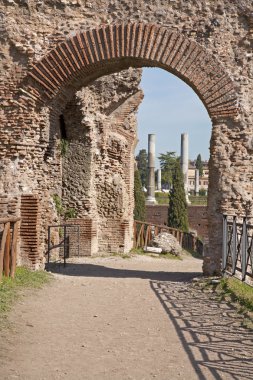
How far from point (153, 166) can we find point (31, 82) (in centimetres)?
3002

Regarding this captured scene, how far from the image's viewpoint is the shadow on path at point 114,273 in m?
11.0

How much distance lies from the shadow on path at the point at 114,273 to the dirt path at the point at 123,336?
142cm

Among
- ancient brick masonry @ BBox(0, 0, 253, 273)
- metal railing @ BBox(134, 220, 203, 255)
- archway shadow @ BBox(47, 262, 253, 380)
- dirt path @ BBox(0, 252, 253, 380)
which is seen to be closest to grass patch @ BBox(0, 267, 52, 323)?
dirt path @ BBox(0, 252, 253, 380)

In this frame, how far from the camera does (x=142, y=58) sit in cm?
1021

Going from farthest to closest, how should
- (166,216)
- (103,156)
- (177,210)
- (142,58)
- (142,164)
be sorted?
(142,164) < (166,216) < (177,210) < (103,156) < (142,58)

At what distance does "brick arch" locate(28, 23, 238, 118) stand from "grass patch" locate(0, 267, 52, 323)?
9.16 ft

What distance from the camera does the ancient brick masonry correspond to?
33.1 ft

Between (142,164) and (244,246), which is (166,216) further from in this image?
(142,164)

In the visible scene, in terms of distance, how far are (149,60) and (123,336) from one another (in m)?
5.53

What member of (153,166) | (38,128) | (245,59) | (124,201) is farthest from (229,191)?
(153,166)

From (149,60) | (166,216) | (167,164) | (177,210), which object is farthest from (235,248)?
(167,164)

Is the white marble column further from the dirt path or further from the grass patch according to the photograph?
the dirt path

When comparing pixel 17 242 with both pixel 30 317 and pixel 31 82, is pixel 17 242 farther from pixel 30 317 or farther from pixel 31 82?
pixel 30 317

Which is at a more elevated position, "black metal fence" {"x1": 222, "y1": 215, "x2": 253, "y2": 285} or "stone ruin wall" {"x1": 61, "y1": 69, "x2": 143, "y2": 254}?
"stone ruin wall" {"x1": 61, "y1": 69, "x2": 143, "y2": 254}
